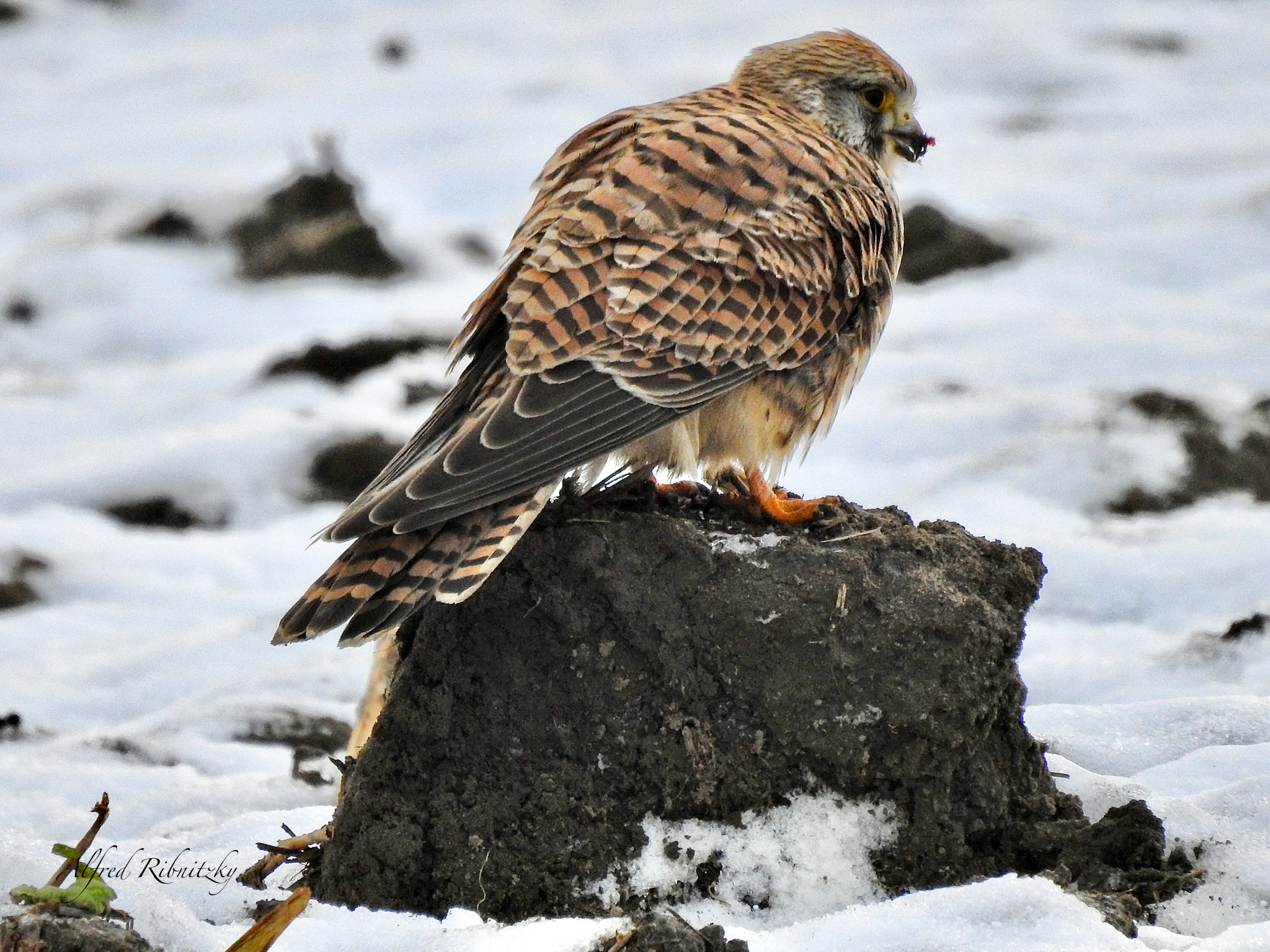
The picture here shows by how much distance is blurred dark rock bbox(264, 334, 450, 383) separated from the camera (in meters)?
7.78

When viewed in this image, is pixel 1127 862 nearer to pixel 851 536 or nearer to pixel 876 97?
pixel 851 536

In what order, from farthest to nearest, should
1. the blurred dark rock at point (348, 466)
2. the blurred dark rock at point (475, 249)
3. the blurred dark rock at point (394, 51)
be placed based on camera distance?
1. the blurred dark rock at point (394, 51)
2. the blurred dark rock at point (475, 249)
3. the blurred dark rock at point (348, 466)

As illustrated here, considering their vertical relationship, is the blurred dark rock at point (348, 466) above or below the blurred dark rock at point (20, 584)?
above

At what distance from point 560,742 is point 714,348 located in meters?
0.88

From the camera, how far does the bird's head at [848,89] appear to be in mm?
4398

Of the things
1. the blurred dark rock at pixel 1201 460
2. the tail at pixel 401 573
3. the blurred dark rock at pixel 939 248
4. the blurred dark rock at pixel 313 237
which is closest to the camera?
the tail at pixel 401 573

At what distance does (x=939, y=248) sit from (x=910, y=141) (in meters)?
4.42

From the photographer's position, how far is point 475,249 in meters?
9.53

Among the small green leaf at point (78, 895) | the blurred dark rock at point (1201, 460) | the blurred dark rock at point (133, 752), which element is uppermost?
the blurred dark rock at point (1201, 460)

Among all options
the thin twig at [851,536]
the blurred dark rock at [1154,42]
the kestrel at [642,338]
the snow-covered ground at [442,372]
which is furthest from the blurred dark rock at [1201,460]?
the blurred dark rock at [1154,42]

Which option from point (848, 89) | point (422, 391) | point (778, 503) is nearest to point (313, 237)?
point (422, 391)

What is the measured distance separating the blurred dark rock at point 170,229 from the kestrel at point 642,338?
5938 mm

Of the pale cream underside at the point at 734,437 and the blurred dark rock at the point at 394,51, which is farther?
the blurred dark rock at the point at 394,51

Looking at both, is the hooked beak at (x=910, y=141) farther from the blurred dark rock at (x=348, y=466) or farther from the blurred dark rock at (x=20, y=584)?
the blurred dark rock at (x=20, y=584)
